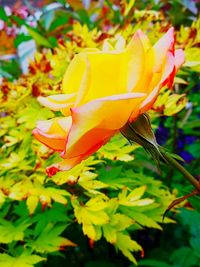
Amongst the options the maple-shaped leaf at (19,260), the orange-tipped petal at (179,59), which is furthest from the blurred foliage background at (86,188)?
the orange-tipped petal at (179,59)

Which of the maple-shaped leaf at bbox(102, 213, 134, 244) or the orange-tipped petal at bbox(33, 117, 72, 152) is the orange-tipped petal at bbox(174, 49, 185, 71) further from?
the maple-shaped leaf at bbox(102, 213, 134, 244)

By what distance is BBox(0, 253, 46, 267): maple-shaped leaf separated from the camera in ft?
2.43

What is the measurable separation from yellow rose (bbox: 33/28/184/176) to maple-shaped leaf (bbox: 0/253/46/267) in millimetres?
277

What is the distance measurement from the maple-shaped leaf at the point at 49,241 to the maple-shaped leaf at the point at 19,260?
21 mm

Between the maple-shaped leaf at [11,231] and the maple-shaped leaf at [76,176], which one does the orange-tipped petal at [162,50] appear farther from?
the maple-shaped leaf at [11,231]

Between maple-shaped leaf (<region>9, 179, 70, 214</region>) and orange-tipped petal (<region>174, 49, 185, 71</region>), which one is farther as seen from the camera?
maple-shaped leaf (<region>9, 179, 70, 214</region>)

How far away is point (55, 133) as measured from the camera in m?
0.49

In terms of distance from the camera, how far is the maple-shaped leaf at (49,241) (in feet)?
2.56

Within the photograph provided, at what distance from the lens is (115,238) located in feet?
2.56

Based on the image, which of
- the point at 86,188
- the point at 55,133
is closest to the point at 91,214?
the point at 86,188

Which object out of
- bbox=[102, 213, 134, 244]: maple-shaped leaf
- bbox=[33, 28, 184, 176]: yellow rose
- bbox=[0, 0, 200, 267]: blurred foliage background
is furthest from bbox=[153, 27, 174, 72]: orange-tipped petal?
bbox=[102, 213, 134, 244]: maple-shaped leaf

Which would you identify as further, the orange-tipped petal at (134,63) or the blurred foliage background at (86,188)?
the blurred foliage background at (86,188)

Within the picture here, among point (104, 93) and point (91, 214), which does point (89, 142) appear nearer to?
point (104, 93)

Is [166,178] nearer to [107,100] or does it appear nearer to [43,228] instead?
[43,228]
